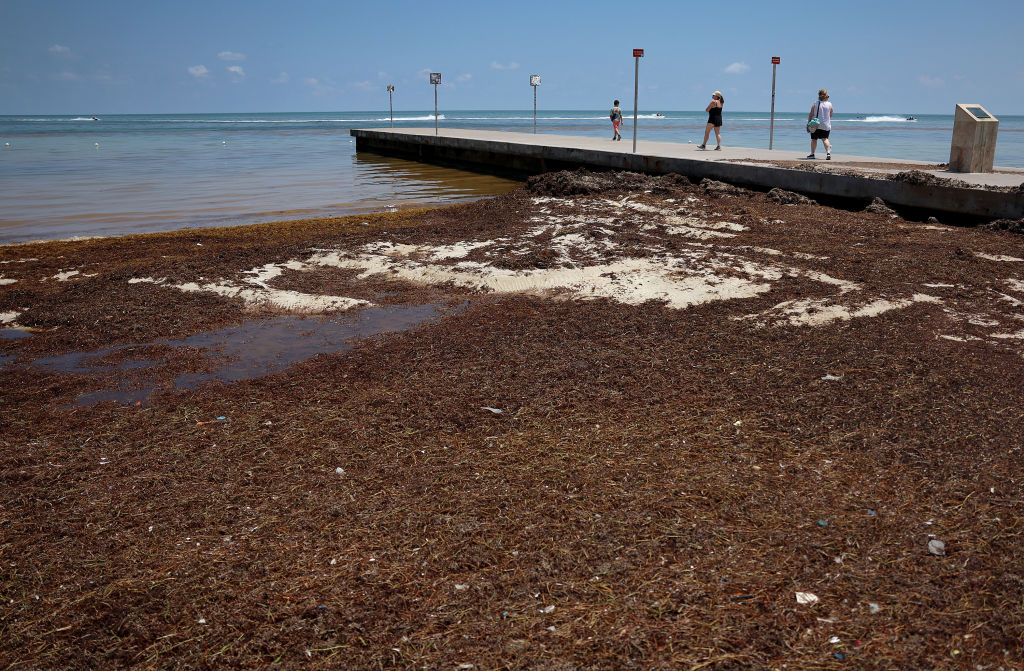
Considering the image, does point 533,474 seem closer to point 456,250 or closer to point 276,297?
point 276,297

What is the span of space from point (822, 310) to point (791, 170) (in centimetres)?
727

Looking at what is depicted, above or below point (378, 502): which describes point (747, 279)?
above

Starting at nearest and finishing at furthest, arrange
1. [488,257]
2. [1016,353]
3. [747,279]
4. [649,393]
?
[649,393] < [1016,353] < [747,279] < [488,257]

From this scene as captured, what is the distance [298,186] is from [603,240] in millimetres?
13647

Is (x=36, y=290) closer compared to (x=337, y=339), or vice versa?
(x=337, y=339)

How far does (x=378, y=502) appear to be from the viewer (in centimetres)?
366

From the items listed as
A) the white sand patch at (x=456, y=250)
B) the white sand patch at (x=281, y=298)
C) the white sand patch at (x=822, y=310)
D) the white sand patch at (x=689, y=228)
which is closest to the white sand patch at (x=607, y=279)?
the white sand patch at (x=456, y=250)

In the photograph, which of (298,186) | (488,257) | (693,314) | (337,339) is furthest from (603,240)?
(298,186)

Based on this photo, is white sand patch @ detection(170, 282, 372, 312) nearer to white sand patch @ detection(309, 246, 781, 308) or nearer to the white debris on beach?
the white debris on beach

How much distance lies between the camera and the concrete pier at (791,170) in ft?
34.4

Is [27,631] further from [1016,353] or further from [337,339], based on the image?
[1016,353]

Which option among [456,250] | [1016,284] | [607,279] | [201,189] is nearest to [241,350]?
[607,279]

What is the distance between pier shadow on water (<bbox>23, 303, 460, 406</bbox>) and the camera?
18.0ft

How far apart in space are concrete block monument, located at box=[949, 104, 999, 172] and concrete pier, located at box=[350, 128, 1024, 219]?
0.93 feet
